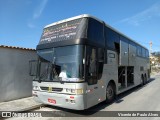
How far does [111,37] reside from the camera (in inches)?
344

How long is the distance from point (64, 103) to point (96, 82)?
1470 millimetres

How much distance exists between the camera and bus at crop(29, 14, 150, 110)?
6121 mm

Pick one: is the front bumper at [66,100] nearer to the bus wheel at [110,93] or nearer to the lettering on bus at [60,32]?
the lettering on bus at [60,32]

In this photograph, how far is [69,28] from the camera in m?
7.02

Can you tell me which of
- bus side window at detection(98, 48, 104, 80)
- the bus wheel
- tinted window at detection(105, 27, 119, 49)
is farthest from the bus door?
tinted window at detection(105, 27, 119, 49)

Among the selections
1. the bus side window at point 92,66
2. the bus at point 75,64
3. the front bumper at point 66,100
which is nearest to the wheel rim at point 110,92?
the bus at point 75,64

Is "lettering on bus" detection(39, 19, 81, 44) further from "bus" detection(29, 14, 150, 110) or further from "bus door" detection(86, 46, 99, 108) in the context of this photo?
"bus door" detection(86, 46, 99, 108)

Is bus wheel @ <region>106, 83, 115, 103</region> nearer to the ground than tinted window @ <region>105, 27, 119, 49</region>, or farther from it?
nearer to the ground

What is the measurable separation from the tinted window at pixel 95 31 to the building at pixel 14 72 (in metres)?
4.48

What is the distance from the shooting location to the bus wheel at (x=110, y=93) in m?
8.11

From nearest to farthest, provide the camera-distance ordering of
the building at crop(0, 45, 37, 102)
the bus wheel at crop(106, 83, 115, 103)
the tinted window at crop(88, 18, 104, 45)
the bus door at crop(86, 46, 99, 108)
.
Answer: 1. the bus door at crop(86, 46, 99, 108)
2. the tinted window at crop(88, 18, 104, 45)
3. the bus wheel at crop(106, 83, 115, 103)
4. the building at crop(0, 45, 37, 102)

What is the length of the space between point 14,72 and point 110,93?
5.00m

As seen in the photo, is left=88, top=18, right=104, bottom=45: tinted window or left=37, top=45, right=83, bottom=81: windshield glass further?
left=88, top=18, right=104, bottom=45: tinted window

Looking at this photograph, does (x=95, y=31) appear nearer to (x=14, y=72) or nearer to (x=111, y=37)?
(x=111, y=37)
